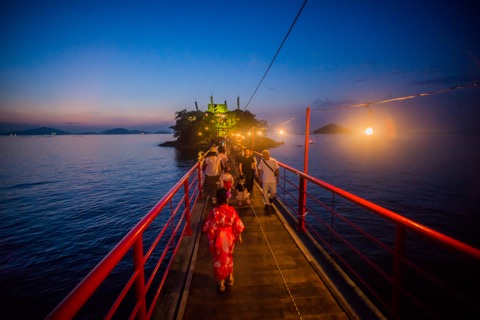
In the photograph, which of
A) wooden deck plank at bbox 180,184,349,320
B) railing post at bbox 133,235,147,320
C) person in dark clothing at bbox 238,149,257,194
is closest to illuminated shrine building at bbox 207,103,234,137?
person in dark clothing at bbox 238,149,257,194

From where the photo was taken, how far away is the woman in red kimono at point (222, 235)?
3738 millimetres

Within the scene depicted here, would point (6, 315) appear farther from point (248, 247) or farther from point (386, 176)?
point (386, 176)

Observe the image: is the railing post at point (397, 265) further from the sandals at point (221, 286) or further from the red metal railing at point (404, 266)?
the sandals at point (221, 286)

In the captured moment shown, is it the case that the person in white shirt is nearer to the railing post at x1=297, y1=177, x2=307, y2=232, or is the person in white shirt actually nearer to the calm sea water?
the railing post at x1=297, y1=177, x2=307, y2=232

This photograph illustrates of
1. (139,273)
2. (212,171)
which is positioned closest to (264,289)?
(139,273)

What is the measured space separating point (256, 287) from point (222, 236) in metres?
1.07

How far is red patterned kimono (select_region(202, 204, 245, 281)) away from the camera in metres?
3.74

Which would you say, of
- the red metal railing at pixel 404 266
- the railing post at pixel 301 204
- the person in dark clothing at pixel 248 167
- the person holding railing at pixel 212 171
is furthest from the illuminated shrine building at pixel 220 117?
the railing post at pixel 301 204

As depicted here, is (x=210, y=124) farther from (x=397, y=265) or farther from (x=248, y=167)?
(x=397, y=265)

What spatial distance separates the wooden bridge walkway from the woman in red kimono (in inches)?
13.1

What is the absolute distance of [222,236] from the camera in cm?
375

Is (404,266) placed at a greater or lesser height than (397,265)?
lesser

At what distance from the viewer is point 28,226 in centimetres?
1822

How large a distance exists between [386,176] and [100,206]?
4254 cm
